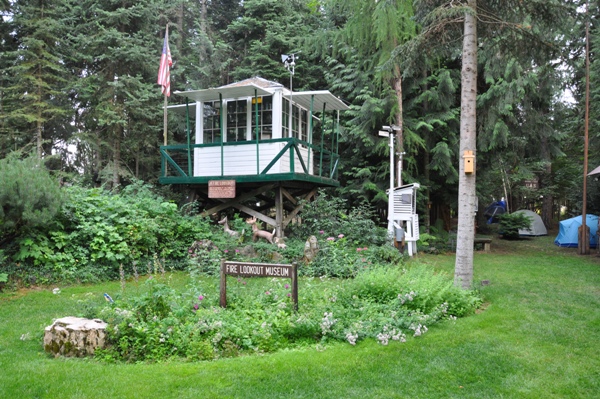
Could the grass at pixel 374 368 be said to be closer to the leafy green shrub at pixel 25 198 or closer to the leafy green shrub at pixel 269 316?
the leafy green shrub at pixel 269 316

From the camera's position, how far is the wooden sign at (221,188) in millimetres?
11344

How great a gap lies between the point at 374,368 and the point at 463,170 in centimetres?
401

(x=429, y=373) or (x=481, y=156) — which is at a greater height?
(x=481, y=156)

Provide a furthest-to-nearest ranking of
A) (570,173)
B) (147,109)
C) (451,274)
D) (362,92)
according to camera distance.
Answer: (570,173) → (147,109) → (362,92) → (451,274)

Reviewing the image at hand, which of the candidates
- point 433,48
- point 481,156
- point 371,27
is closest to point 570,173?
point 481,156

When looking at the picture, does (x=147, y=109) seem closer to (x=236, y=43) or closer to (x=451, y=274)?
(x=236, y=43)

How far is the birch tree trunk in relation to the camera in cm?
715

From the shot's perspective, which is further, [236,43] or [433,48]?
[236,43]

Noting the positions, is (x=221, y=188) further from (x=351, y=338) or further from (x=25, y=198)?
(x=351, y=338)

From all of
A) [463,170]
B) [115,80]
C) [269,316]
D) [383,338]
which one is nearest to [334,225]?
[463,170]

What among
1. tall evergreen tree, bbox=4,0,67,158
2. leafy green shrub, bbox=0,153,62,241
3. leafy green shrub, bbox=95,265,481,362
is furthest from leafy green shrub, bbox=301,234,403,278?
tall evergreen tree, bbox=4,0,67,158

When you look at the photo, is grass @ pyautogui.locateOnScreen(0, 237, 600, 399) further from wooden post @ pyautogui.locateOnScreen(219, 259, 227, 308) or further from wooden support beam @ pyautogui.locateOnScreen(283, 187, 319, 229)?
wooden support beam @ pyautogui.locateOnScreen(283, 187, 319, 229)

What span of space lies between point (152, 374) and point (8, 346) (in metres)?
1.93

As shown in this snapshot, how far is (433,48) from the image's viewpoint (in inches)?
323
